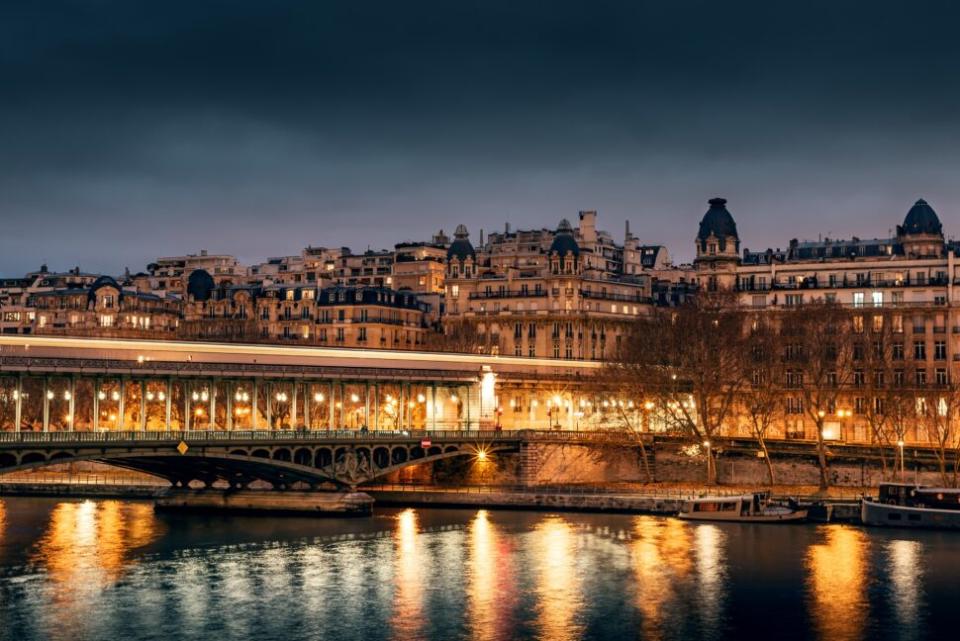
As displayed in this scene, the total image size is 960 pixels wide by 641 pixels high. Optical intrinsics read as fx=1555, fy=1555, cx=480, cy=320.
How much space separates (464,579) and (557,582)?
13.2 ft

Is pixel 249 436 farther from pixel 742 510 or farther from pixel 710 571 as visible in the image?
pixel 710 571

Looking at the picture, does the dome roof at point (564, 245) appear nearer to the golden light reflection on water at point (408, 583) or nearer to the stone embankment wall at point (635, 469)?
the stone embankment wall at point (635, 469)

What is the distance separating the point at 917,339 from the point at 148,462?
68.0 metres

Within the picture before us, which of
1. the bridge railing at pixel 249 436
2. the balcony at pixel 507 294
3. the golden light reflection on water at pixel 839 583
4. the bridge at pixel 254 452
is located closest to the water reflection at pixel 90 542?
the bridge at pixel 254 452

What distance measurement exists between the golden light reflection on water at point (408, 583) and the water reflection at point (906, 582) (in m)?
18.0

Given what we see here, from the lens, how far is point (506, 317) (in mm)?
153750

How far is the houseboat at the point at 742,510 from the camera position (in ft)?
288

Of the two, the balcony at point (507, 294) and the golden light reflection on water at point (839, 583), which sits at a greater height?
the balcony at point (507, 294)

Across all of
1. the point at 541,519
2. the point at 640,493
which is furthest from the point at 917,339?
the point at 541,519

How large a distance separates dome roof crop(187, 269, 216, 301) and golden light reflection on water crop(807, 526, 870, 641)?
370 feet

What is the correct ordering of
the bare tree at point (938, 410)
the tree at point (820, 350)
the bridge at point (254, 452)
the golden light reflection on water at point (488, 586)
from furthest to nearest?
the tree at point (820, 350) → the bare tree at point (938, 410) → the bridge at point (254, 452) → the golden light reflection on water at point (488, 586)

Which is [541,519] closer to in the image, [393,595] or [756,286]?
[393,595]

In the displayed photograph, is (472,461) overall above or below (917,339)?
below

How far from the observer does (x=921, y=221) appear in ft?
445
